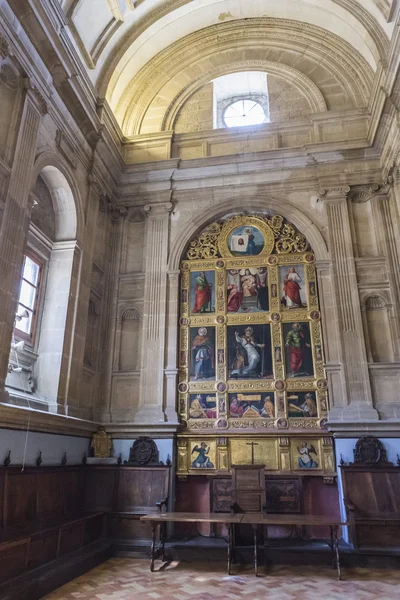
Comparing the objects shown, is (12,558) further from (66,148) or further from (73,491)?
(66,148)

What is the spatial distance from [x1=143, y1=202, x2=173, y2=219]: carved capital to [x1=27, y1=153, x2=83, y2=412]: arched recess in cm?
203

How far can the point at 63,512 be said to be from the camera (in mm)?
7480

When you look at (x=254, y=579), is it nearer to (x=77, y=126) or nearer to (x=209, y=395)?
(x=209, y=395)

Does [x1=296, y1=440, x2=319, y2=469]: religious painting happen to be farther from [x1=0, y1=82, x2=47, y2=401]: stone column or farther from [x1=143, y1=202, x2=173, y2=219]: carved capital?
[x1=143, y1=202, x2=173, y2=219]: carved capital

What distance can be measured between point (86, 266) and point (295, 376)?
4631 millimetres

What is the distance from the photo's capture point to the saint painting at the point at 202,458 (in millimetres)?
8852

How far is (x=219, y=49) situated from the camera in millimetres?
11773

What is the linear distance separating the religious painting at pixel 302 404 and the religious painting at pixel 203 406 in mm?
1464

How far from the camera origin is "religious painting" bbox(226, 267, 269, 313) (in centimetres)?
980

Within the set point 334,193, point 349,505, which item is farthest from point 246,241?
point 349,505

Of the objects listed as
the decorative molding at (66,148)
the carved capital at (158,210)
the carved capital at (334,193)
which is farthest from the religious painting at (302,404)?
the decorative molding at (66,148)

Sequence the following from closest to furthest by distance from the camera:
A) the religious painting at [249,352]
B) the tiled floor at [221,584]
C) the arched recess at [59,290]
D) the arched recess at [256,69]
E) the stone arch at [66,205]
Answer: the tiled floor at [221,584]
the arched recess at [59,290]
the stone arch at [66,205]
the religious painting at [249,352]
the arched recess at [256,69]

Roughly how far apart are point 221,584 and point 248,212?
24.0 ft

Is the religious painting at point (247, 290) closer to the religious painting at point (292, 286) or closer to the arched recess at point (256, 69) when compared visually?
the religious painting at point (292, 286)
